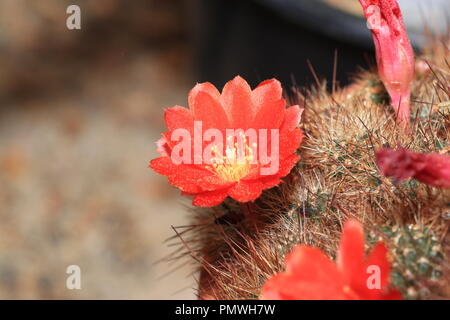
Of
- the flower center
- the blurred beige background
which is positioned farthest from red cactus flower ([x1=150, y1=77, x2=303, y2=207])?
the blurred beige background

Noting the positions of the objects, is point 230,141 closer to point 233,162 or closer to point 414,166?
point 233,162

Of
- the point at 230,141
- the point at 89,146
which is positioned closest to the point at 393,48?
the point at 230,141

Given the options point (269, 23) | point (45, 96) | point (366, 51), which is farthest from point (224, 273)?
point (45, 96)

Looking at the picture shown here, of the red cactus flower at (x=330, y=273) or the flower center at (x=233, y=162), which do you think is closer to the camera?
the red cactus flower at (x=330, y=273)

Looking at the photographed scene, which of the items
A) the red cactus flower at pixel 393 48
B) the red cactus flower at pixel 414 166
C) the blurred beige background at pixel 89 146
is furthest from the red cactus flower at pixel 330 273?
the blurred beige background at pixel 89 146

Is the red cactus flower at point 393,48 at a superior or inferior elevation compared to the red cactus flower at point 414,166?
superior

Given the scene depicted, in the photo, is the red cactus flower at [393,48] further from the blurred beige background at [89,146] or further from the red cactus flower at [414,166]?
the blurred beige background at [89,146]

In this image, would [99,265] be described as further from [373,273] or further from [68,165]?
[373,273]
